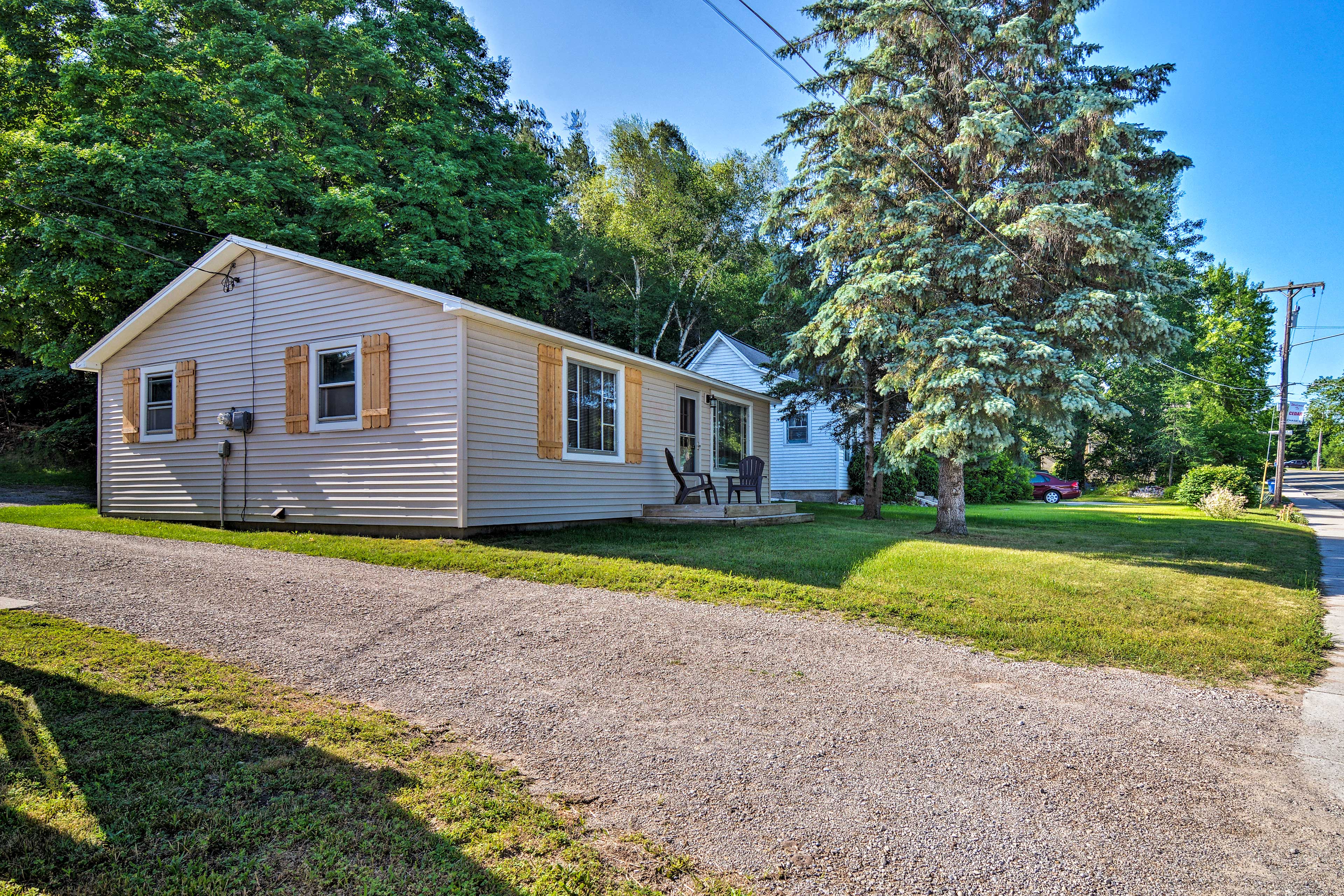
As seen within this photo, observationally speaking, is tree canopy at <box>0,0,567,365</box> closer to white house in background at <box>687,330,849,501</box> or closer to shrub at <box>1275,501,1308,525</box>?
white house in background at <box>687,330,849,501</box>

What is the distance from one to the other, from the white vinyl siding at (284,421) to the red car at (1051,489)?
25500 mm

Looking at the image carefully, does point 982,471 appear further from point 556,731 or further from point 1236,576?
point 556,731

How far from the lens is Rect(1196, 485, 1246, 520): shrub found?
55.7 ft

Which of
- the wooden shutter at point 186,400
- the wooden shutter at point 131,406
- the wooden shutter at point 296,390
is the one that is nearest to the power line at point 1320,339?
the wooden shutter at point 296,390

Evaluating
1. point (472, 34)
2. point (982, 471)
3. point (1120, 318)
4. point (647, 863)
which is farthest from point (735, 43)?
point (982, 471)

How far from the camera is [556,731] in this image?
127 inches

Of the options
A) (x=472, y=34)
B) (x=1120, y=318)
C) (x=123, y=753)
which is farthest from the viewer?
(x=472, y=34)

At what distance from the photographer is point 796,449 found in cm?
2172

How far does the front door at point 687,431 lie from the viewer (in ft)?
43.1

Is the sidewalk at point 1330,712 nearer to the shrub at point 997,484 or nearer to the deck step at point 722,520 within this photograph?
the deck step at point 722,520

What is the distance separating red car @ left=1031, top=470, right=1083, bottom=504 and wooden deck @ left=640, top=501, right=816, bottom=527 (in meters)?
19.8

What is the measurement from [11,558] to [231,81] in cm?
1106

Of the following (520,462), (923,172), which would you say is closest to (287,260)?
(520,462)

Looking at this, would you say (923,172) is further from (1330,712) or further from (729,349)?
(729,349)
